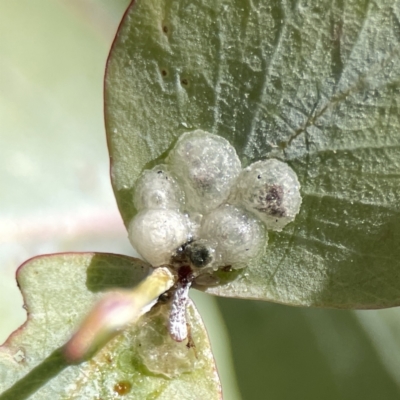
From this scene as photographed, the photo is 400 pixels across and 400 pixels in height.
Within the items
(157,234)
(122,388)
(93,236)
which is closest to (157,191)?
(157,234)

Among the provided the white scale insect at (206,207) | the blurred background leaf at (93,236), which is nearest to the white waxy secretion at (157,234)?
the white scale insect at (206,207)

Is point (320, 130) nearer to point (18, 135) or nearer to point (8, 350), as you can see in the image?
point (8, 350)

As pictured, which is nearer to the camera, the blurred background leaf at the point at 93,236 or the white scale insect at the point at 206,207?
the white scale insect at the point at 206,207

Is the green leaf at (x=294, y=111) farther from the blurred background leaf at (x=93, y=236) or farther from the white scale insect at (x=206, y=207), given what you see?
the blurred background leaf at (x=93, y=236)

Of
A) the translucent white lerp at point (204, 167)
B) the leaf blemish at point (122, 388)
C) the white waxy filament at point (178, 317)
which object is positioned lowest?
the leaf blemish at point (122, 388)

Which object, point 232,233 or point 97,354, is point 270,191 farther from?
point 97,354

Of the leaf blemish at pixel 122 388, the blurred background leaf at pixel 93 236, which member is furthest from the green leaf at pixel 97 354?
the blurred background leaf at pixel 93 236

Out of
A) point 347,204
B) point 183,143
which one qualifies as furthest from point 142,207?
point 347,204

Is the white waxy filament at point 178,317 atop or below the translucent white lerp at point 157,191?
below
